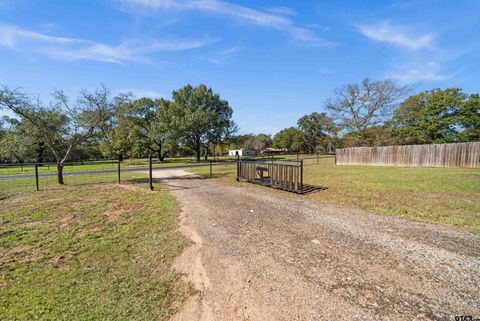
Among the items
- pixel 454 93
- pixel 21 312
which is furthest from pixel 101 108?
pixel 454 93

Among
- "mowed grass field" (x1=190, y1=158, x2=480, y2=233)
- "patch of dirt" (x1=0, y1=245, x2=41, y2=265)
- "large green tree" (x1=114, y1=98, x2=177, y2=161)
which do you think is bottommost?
"patch of dirt" (x1=0, y1=245, x2=41, y2=265)

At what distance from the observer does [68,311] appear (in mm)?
2115

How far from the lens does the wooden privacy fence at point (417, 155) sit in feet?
44.9

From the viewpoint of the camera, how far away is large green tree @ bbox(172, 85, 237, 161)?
1134 inches

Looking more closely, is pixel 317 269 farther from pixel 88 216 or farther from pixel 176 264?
pixel 88 216

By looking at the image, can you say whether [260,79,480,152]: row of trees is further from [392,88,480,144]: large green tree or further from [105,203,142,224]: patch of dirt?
[105,203,142,224]: patch of dirt

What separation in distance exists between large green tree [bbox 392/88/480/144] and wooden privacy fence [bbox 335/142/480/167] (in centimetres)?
1056

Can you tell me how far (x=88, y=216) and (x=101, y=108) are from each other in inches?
288

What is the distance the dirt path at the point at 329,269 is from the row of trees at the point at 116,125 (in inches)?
366

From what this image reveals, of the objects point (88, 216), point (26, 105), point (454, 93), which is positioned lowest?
point (88, 216)

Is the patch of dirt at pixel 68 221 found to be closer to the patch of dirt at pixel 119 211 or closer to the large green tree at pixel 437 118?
the patch of dirt at pixel 119 211

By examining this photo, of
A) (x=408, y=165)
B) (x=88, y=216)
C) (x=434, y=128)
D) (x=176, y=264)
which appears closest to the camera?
(x=176, y=264)

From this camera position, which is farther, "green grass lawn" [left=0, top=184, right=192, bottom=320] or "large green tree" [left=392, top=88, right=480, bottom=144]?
"large green tree" [left=392, top=88, right=480, bottom=144]

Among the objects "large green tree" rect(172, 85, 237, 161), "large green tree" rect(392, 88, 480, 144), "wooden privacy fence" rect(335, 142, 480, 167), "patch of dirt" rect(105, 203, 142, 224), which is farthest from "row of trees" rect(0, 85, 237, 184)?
"large green tree" rect(392, 88, 480, 144)
